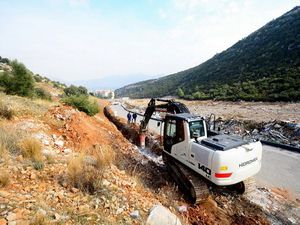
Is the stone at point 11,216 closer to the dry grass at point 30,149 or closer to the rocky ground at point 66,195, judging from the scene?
the rocky ground at point 66,195

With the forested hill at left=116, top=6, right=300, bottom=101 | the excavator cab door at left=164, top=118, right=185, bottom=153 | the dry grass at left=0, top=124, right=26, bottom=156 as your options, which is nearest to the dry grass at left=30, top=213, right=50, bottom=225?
the dry grass at left=0, top=124, right=26, bottom=156

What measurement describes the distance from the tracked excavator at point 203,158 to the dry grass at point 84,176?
2.86m

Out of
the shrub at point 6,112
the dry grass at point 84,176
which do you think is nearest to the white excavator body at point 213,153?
the dry grass at point 84,176

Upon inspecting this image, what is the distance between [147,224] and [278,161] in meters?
8.71

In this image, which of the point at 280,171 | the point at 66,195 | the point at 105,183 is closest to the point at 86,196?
the point at 66,195

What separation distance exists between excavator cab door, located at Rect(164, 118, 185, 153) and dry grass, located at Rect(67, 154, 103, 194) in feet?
10.1

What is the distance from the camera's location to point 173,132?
8.64 meters

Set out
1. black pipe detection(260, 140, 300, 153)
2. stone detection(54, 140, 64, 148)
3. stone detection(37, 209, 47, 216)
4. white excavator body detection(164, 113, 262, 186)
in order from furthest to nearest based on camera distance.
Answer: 1. black pipe detection(260, 140, 300, 153)
2. stone detection(54, 140, 64, 148)
3. white excavator body detection(164, 113, 262, 186)
4. stone detection(37, 209, 47, 216)

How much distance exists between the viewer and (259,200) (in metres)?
7.59

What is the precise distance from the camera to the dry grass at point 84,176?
18.3ft

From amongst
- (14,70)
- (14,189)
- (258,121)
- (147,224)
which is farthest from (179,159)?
(14,70)

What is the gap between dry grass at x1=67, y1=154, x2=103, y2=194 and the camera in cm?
557

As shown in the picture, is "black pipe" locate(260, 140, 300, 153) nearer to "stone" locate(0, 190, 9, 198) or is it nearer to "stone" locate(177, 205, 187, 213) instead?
"stone" locate(177, 205, 187, 213)

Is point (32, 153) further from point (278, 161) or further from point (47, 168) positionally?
point (278, 161)
